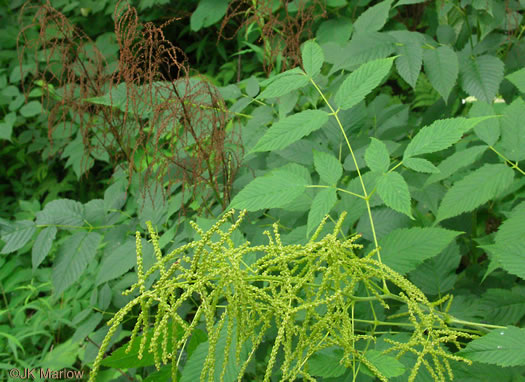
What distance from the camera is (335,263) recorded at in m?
0.82

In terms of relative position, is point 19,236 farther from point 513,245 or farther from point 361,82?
point 513,245

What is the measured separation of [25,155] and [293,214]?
3.90m

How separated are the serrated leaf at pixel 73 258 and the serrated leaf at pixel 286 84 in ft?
2.62

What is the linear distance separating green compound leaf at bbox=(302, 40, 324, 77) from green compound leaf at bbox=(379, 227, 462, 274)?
20.0 inches

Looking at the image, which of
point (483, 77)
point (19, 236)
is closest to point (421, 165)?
point (483, 77)

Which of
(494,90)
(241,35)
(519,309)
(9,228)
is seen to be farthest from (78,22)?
(519,309)

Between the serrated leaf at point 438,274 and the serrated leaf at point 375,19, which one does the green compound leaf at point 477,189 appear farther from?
the serrated leaf at point 375,19

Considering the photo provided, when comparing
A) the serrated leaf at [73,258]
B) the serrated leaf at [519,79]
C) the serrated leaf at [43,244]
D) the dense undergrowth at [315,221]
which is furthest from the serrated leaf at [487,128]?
the serrated leaf at [43,244]

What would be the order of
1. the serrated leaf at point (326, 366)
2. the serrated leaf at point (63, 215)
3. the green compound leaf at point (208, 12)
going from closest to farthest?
the serrated leaf at point (326, 366) → the serrated leaf at point (63, 215) → the green compound leaf at point (208, 12)

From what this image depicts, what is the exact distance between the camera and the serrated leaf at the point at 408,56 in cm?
152

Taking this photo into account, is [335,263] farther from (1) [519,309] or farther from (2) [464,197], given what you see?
(1) [519,309]

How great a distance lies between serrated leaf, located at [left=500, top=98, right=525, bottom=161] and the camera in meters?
1.31

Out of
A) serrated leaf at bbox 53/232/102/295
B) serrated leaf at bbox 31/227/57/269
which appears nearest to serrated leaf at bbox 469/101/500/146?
serrated leaf at bbox 53/232/102/295

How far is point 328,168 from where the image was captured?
1272 millimetres
